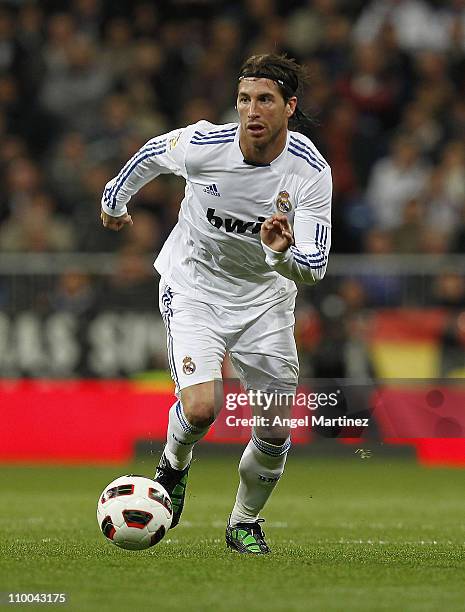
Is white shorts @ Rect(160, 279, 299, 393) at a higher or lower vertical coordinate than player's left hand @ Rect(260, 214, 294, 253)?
lower

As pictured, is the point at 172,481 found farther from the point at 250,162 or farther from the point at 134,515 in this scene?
the point at 250,162

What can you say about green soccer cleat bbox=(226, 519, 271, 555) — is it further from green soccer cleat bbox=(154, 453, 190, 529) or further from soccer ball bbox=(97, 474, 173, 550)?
soccer ball bbox=(97, 474, 173, 550)

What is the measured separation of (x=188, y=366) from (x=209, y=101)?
10054mm

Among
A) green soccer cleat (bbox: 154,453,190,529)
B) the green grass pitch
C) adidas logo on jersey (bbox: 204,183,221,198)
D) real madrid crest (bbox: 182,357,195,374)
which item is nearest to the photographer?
the green grass pitch

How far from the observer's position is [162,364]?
14000 millimetres

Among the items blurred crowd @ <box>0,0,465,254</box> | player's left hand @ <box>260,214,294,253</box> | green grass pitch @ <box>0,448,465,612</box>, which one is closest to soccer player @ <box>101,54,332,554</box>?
player's left hand @ <box>260,214,294,253</box>

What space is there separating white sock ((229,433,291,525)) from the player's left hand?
1.28m

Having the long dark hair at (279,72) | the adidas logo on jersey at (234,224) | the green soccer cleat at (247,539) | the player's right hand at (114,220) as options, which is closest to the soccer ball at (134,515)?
the green soccer cleat at (247,539)

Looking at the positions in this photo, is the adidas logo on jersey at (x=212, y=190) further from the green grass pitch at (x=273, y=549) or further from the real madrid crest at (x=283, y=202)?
the green grass pitch at (x=273, y=549)

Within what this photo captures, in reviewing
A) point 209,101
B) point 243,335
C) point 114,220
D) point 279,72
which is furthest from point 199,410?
point 209,101

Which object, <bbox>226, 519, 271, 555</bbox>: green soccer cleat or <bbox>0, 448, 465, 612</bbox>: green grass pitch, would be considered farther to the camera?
<bbox>226, 519, 271, 555</bbox>: green soccer cleat

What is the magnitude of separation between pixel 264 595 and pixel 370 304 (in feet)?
30.4

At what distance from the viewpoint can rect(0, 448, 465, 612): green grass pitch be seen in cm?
543

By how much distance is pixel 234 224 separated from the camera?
6.94 metres
